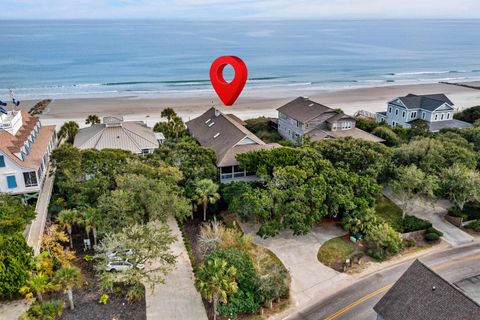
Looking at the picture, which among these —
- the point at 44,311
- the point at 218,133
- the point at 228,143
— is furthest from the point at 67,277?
the point at 218,133

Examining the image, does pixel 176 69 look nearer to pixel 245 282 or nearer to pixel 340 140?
pixel 340 140

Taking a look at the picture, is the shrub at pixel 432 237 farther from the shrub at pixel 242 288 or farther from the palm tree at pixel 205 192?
the palm tree at pixel 205 192

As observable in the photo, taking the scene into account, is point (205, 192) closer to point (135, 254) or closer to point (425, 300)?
point (135, 254)

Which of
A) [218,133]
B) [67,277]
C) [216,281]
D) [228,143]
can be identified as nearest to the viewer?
[216,281]

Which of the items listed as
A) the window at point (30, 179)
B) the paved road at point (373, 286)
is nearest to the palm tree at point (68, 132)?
the window at point (30, 179)

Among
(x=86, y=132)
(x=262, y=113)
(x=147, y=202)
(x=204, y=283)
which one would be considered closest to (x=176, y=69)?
(x=262, y=113)
